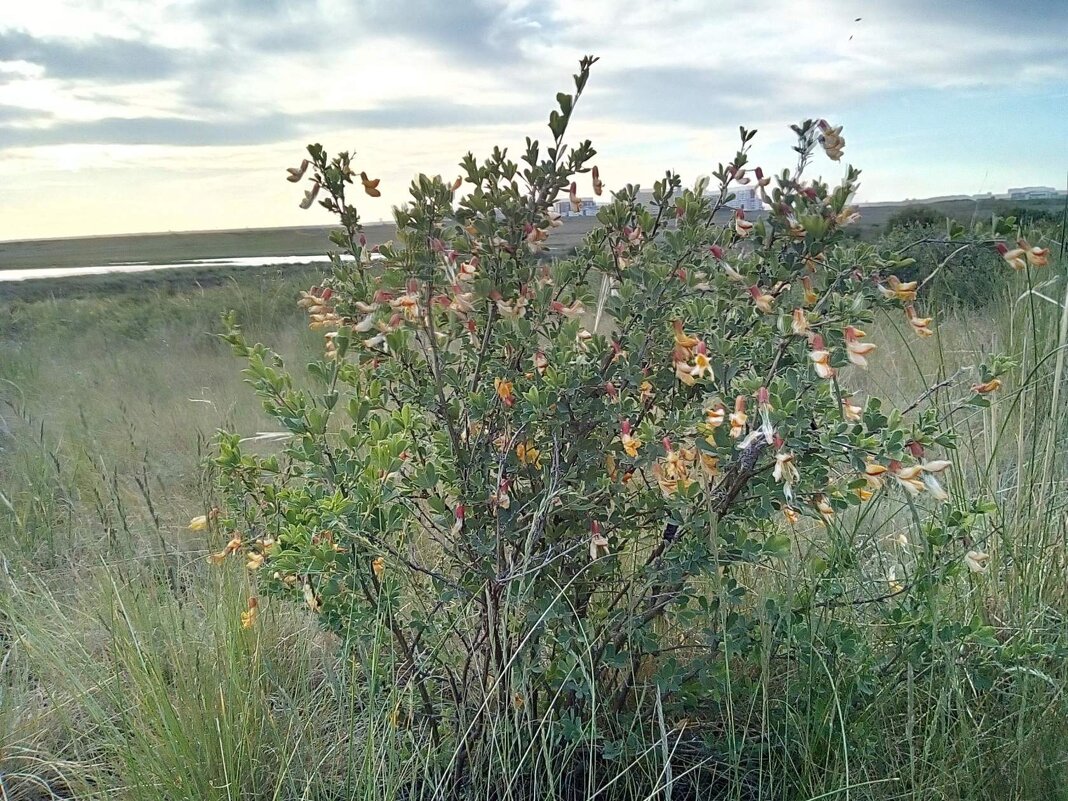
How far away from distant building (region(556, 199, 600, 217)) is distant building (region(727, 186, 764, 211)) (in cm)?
26

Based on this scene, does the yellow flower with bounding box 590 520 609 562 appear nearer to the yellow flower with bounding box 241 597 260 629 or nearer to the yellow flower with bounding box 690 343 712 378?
the yellow flower with bounding box 690 343 712 378

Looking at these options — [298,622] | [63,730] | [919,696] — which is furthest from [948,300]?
[63,730]

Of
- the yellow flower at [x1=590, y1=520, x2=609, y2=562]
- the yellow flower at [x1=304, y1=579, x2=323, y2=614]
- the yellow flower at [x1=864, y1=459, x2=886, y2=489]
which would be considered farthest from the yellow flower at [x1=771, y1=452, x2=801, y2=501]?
the yellow flower at [x1=304, y1=579, x2=323, y2=614]

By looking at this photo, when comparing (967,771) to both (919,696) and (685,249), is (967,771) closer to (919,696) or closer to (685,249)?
(919,696)

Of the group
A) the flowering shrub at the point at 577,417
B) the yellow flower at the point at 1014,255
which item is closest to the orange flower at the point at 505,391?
the flowering shrub at the point at 577,417

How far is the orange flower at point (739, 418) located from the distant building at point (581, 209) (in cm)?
48

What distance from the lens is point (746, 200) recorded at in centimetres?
152

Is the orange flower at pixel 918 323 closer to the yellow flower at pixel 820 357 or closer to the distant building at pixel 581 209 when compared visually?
the yellow flower at pixel 820 357

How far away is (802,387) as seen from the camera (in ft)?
4.32

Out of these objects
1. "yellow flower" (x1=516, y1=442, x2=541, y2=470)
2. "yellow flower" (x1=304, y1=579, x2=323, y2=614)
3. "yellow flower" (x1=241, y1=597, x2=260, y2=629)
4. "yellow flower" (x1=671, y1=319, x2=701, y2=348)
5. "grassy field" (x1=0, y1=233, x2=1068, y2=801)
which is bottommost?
"grassy field" (x1=0, y1=233, x2=1068, y2=801)

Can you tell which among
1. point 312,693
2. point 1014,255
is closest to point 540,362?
point 1014,255

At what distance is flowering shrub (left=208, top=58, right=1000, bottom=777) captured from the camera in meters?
1.29

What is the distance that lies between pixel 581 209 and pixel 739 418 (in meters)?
0.54

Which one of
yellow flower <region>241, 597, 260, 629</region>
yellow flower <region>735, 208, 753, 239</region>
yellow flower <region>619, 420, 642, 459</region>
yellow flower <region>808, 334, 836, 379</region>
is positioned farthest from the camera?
yellow flower <region>241, 597, 260, 629</region>
